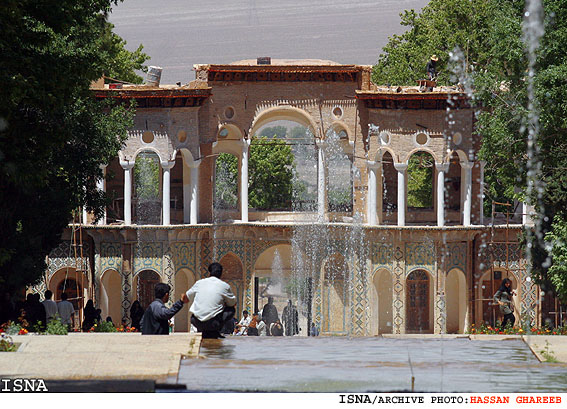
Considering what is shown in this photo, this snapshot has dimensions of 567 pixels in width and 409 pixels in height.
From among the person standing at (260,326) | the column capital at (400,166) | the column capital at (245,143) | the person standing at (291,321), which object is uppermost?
the column capital at (245,143)

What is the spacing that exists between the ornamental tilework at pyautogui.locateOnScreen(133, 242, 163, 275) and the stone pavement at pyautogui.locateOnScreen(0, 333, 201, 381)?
18343 mm

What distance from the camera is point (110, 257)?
36375 mm

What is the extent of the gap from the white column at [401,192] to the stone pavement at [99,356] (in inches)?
764

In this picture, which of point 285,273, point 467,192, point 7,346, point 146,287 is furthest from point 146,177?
point 7,346

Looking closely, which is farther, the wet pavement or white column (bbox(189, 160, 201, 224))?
white column (bbox(189, 160, 201, 224))

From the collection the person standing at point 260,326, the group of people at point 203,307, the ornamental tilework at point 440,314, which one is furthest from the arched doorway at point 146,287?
the group of people at point 203,307

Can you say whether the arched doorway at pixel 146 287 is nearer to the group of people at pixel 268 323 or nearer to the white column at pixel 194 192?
the white column at pixel 194 192

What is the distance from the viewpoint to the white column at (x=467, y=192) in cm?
3672

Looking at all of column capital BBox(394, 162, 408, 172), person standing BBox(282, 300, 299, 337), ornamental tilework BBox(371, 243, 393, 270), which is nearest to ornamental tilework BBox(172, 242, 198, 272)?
person standing BBox(282, 300, 299, 337)

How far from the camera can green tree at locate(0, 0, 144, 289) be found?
17.4 meters

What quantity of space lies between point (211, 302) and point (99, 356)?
Answer: 2.14m

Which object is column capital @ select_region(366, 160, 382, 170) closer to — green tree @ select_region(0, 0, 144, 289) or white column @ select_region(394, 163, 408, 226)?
white column @ select_region(394, 163, 408, 226)
